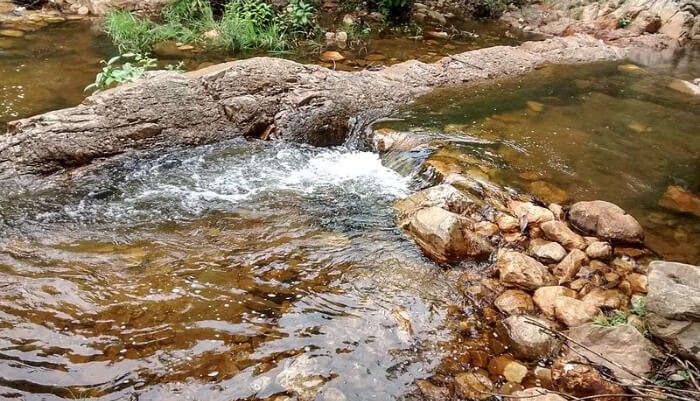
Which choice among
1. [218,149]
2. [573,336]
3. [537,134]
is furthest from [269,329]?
[537,134]

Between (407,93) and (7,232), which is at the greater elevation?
(407,93)

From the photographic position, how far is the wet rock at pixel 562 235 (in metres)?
3.39

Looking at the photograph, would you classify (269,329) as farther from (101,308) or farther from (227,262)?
(101,308)

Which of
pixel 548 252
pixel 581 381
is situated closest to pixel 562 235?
pixel 548 252

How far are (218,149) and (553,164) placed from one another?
3.37 m

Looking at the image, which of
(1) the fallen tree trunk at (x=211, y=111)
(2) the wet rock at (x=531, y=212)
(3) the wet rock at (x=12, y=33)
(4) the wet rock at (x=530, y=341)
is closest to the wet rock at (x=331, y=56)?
(1) the fallen tree trunk at (x=211, y=111)

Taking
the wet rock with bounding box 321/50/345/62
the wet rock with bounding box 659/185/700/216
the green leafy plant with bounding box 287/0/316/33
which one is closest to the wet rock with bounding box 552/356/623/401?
the wet rock with bounding box 659/185/700/216

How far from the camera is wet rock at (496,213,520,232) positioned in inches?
142

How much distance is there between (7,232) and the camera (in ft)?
10.5

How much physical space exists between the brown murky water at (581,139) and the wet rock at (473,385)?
2.01 metres

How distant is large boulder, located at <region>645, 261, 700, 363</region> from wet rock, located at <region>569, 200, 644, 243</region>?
0.89 meters

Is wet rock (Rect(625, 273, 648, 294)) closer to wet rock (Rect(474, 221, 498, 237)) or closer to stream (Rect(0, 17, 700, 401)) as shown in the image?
stream (Rect(0, 17, 700, 401))

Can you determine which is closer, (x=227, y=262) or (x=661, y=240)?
(x=227, y=262)

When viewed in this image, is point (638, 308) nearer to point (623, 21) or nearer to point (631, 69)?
point (631, 69)
